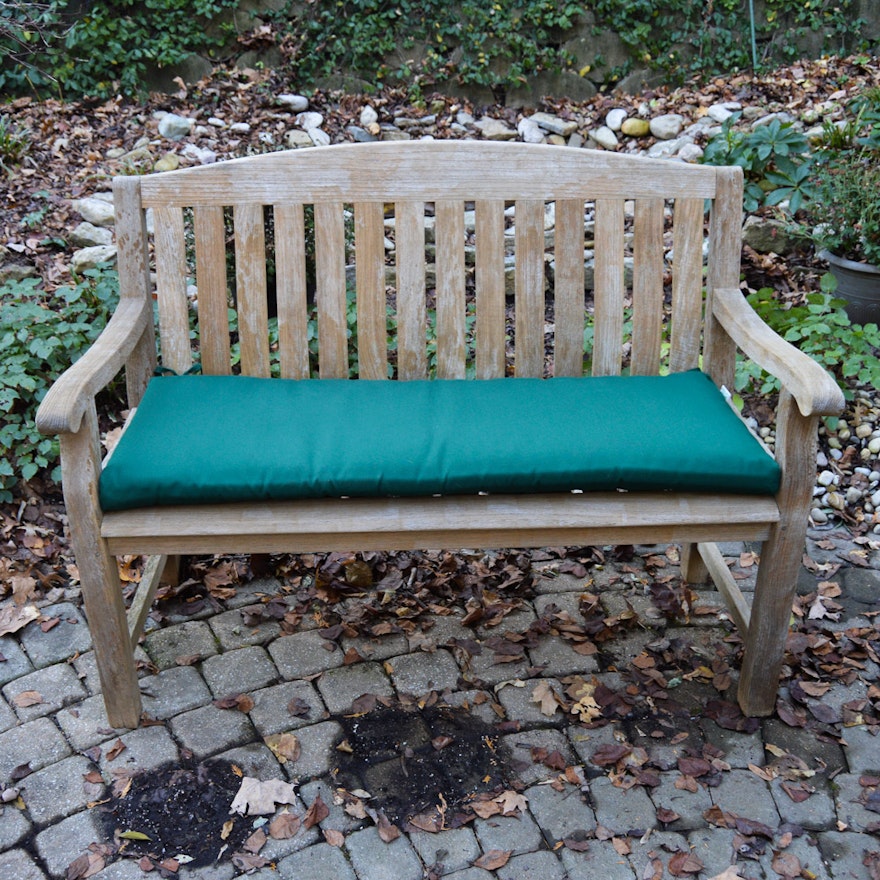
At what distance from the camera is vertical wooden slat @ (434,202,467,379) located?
117 inches

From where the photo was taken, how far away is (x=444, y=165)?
2.92m

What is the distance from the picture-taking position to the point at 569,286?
302cm

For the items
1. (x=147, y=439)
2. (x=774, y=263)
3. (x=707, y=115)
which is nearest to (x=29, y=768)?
(x=147, y=439)

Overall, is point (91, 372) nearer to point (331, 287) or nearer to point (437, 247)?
point (331, 287)

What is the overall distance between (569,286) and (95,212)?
298cm

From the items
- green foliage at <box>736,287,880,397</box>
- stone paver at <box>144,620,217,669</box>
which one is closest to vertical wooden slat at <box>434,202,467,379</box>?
stone paver at <box>144,620,217,669</box>

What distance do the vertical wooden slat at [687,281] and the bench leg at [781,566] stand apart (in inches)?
24.5

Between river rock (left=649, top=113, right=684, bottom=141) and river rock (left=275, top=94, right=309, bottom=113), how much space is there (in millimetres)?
2282

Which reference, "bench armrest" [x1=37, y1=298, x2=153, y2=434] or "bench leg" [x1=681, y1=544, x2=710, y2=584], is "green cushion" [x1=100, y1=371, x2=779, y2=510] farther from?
"bench leg" [x1=681, y1=544, x2=710, y2=584]

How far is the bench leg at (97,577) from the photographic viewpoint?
7.63 ft

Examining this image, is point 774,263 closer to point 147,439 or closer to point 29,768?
point 147,439

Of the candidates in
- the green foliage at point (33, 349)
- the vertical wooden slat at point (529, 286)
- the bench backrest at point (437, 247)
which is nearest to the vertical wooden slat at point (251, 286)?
the bench backrest at point (437, 247)

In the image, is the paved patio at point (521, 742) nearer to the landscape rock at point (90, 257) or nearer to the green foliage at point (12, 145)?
the landscape rock at point (90, 257)

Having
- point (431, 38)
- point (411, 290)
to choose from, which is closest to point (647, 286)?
point (411, 290)
